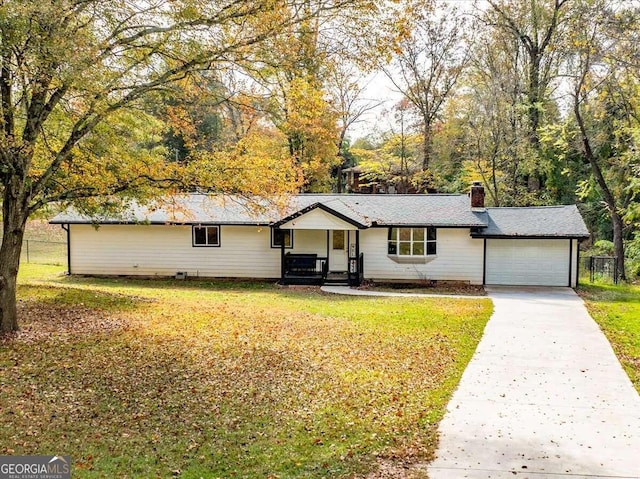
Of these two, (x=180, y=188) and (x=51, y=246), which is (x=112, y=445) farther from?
(x=51, y=246)

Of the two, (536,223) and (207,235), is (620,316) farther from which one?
(207,235)

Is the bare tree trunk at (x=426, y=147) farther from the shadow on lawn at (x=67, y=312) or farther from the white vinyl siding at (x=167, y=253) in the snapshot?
the shadow on lawn at (x=67, y=312)

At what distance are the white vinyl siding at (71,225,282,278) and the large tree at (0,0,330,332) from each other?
10.1 m

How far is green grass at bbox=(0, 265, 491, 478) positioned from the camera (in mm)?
5449

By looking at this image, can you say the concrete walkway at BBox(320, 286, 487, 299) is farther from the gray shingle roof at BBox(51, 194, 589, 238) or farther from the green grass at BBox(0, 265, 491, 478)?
the green grass at BBox(0, 265, 491, 478)

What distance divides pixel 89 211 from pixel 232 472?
10.4 metres

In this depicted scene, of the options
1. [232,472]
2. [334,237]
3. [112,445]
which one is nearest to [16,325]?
[112,445]

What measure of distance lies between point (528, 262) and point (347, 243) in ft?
22.9

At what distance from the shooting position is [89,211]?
1361cm

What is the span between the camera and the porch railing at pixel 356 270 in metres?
19.9

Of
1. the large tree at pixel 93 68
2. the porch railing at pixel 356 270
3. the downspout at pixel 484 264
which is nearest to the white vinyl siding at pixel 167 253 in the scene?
the porch railing at pixel 356 270

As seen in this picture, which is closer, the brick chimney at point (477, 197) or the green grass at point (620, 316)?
the green grass at point (620, 316)

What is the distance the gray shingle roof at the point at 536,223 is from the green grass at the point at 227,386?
7.41 meters

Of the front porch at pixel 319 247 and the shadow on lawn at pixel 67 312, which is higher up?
the front porch at pixel 319 247
